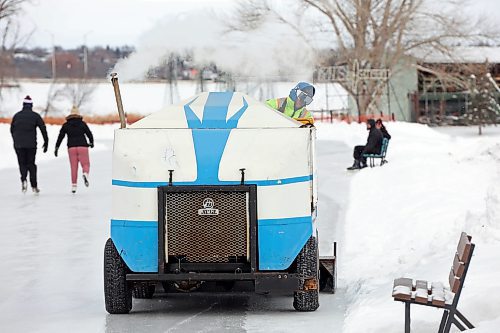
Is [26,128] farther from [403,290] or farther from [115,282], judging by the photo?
[403,290]

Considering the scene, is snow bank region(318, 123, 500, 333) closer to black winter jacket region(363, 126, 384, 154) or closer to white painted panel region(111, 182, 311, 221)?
white painted panel region(111, 182, 311, 221)

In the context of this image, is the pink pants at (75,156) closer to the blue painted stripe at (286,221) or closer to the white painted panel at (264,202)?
the white painted panel at (264,202)

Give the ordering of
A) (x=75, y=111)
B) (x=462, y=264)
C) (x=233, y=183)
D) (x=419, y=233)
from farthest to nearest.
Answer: (x=75, y=111), (x=419, y=233), (x=233, y=183), (x=462, y=264)

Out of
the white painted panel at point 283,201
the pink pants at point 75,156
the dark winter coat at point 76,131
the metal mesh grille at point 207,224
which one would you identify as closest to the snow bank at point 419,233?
the white painted panel at point 283,201

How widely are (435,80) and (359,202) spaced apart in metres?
54.2

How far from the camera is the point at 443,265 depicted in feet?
30.5

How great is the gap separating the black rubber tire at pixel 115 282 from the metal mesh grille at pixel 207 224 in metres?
0.48

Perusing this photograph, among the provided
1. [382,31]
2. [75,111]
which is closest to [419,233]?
[75,111]

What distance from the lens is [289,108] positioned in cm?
1052

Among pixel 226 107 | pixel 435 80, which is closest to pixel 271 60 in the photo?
pixel 226 107

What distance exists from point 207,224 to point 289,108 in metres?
2.51

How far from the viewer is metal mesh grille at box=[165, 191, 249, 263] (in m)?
8.34

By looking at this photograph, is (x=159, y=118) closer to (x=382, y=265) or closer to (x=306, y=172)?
(x=306, y=172)

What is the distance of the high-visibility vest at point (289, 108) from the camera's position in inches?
411
